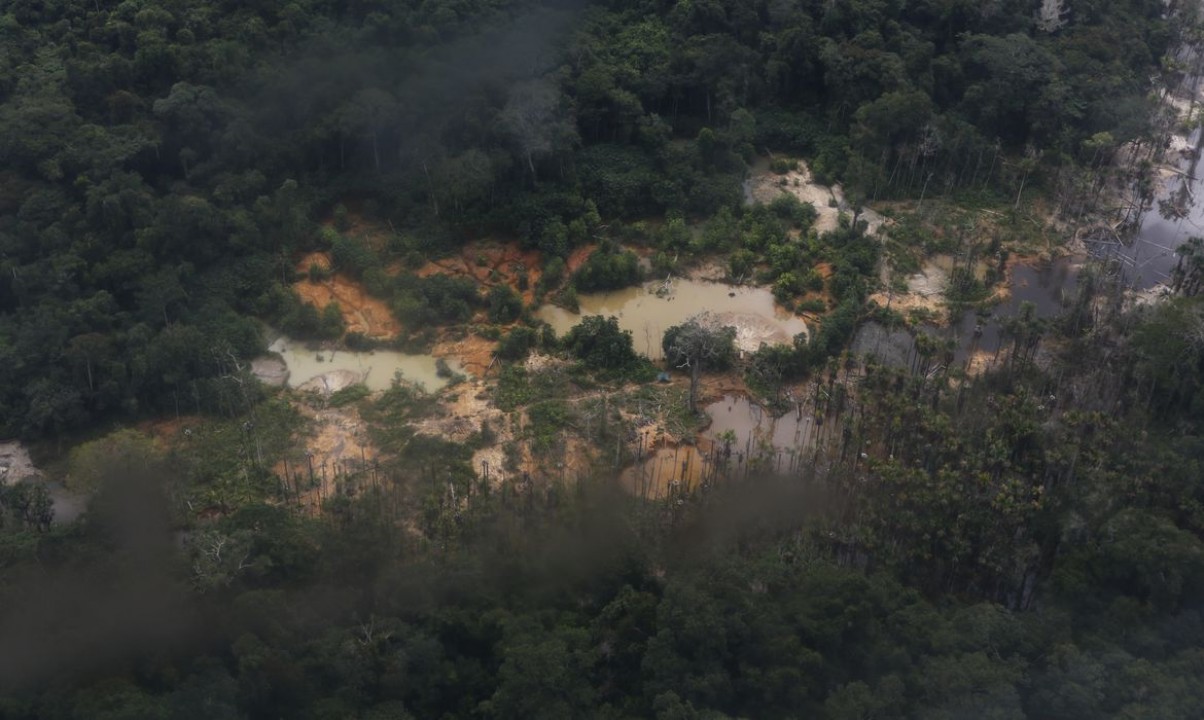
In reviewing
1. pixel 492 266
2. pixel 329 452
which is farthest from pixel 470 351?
pixel 329 452

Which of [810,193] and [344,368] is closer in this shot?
[344,368]

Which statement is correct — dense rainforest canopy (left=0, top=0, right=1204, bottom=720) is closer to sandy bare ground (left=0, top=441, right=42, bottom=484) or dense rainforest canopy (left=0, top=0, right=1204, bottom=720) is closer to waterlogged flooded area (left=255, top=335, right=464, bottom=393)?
sandy bare ground (left=0, top=441, right=42, bottom=484)

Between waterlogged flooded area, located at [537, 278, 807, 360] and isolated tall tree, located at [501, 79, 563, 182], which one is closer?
waterlogged flooded area, located at [537, 278, 807, 360]

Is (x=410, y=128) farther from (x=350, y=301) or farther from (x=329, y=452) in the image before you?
(x=329, y=452)

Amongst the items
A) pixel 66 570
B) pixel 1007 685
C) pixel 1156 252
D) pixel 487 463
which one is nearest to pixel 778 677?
pixel 1007 685

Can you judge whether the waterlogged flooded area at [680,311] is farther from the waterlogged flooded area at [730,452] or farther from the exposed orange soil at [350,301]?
the exposed orange soil at [350,301]

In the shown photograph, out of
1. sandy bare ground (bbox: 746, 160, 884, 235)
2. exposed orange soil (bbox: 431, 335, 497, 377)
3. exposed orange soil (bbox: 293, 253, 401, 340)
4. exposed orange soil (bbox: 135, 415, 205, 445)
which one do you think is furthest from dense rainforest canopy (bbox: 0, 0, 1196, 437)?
exposed orange soil (bbox: 431, 335, 497, 377)
